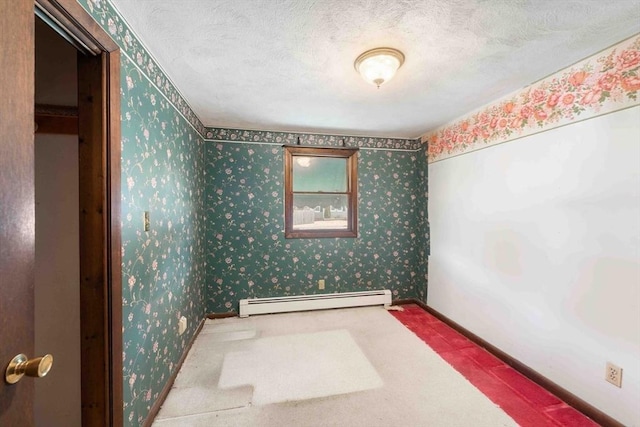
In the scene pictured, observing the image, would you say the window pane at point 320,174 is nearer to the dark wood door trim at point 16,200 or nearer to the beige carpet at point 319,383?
the beige carpet at point 319,383

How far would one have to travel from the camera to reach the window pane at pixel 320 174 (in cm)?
343

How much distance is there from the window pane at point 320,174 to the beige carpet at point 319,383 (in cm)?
174

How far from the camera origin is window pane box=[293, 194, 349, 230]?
344 cm

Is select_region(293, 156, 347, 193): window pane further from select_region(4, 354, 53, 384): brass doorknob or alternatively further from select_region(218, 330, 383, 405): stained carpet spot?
select_region(4, 354, 53, 384): brass doorknob

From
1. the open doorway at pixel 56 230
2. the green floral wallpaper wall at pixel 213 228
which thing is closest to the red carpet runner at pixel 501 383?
the green floral wallpaper wall at pixel 213 228

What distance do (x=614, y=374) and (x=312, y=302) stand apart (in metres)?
2.55

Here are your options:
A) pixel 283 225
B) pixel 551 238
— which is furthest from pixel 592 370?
pixel 283 225

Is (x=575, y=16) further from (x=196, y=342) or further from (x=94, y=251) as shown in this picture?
(x=196, y=342)

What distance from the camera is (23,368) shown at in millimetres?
611

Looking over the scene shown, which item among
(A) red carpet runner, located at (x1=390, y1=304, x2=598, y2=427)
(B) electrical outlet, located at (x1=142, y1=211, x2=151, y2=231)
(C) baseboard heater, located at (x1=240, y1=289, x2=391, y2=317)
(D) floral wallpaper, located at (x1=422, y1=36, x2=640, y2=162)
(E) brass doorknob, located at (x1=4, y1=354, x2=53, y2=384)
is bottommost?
(A) red carpet runner, located at (x1=390, y1=304, x2=598, y2=427)

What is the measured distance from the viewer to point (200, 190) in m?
2.88

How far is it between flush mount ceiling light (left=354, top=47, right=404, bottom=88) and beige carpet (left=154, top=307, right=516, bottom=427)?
2167 millimetres

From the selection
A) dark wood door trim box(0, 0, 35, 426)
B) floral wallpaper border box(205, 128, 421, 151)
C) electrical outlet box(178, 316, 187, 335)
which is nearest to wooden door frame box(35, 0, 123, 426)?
dark wood door trim box(0, 0, 35, 426)

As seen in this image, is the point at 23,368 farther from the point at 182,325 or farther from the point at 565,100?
the point at 565,100
